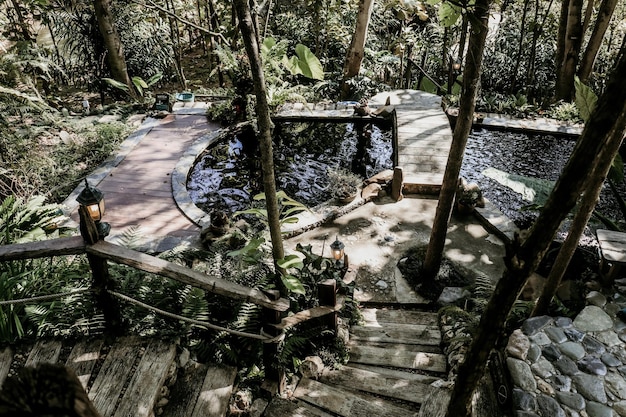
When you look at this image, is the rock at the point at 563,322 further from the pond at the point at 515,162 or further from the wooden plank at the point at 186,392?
the pond at the point at 515,162

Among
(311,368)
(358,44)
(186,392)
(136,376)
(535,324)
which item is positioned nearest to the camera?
(136,376)

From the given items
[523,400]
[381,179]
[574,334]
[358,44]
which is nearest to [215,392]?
[523,400]

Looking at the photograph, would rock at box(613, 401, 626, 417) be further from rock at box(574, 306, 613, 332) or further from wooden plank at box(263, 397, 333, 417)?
wooden plank at box(263, 397, 333, 417)

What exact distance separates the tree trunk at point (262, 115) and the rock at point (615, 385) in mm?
2687

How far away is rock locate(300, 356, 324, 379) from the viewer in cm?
361

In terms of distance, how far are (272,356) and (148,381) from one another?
0.83 meters

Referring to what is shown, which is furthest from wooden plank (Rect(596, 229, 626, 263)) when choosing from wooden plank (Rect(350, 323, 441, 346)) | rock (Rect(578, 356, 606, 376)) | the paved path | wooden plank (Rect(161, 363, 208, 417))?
the paved path

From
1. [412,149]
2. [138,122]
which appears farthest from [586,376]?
[138,122]

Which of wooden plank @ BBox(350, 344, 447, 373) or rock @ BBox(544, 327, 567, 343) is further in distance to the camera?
wooden plank @ BBox(350, 344, 447, 373)

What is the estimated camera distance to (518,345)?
3674mm

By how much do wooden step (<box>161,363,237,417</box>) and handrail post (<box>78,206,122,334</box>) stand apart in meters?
0.64

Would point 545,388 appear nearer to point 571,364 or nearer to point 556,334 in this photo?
point 571,364

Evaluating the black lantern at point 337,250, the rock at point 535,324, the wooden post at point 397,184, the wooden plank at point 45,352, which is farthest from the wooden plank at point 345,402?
the wooden post at point 397,184

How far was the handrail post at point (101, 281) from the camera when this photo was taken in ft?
8.82
